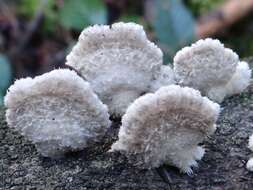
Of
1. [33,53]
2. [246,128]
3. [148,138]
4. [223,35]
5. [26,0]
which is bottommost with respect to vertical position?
[148,138]

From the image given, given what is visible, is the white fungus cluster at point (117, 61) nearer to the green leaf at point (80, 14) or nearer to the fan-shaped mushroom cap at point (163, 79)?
the fan-shaped mushroom cap at point (163, 79)

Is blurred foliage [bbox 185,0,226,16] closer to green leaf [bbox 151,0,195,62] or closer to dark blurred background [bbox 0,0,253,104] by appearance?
dark blurred background [bbox 0,0,253,104]

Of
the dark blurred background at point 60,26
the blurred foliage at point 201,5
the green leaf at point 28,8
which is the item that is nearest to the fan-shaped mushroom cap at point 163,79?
the dark blurred background at point 60,26

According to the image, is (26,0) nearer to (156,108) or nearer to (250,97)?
(250,97)

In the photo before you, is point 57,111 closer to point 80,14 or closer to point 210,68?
point 210,68

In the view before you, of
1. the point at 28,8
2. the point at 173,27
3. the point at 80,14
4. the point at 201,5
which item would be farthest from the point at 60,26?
the point at 173,27

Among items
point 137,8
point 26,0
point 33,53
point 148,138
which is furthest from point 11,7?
point 148,138

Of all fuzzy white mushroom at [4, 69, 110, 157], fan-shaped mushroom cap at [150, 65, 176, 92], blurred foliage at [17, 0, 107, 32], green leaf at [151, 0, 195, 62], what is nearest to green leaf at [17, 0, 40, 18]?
blurred foliage at [17, 0, 107, 32]
